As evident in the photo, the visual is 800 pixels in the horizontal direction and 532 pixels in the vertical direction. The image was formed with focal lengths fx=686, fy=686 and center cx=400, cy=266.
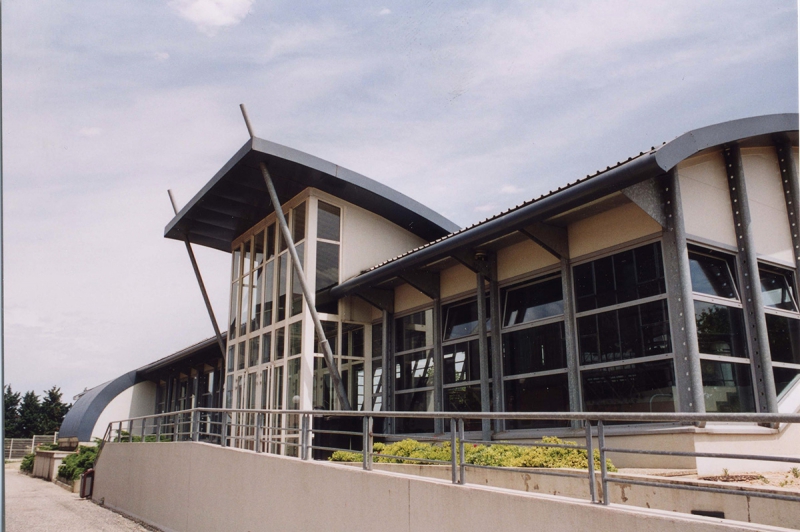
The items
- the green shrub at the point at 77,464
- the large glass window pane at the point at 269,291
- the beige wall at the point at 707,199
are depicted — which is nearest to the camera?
the beige wall at the point at 707,199

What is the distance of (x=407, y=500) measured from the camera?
24.0 feet

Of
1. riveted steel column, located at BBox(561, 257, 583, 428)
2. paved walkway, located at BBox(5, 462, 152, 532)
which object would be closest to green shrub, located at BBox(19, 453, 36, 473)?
paved walkway, located at BBox(5, 462, 152, 532)

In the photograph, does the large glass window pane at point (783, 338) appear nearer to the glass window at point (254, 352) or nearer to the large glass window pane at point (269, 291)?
the large glass window pane at point (269, 291)

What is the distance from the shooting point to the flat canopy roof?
1513cm

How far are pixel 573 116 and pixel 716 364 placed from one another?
3.90m

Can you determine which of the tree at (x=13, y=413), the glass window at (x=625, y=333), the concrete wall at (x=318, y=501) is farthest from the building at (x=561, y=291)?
the tree at (x=13, y=413)

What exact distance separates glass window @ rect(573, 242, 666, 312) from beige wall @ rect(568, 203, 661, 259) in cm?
21

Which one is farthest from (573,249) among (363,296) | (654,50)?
(363,296)

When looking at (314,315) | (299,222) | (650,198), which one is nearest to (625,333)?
(650,198)

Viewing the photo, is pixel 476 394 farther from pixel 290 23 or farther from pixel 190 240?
pixel 190 240

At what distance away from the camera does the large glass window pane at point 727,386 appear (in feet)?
30.0

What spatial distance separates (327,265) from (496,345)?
5.32 meters

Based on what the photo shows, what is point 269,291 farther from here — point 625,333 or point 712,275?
point 712,275

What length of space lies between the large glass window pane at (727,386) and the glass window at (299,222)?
973 centimetres
